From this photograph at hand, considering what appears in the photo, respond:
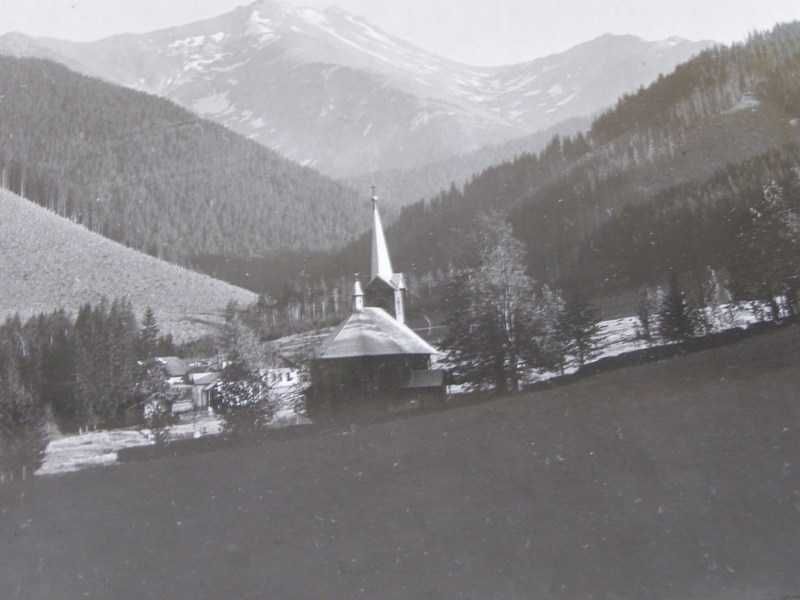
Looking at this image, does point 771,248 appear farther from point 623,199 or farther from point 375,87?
point 375,87

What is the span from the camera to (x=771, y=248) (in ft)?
35.0

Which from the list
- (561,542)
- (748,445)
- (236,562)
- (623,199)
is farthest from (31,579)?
(623,199)

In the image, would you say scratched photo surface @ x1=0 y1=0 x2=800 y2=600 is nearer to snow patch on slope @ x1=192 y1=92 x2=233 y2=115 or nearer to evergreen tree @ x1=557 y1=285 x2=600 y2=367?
evergreen tree @ x1=557 y1=285 x2=600 y2=367

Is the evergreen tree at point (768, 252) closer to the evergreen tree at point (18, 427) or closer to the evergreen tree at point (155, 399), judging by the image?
the evergreen tree at point (155, 399)

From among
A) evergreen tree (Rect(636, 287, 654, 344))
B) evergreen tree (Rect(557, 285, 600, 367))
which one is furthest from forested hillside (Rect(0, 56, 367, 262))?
evergreen tree (Rect(636, 287, 654, 344))

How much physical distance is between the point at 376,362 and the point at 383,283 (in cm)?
292

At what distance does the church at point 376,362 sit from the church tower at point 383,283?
0.02 m

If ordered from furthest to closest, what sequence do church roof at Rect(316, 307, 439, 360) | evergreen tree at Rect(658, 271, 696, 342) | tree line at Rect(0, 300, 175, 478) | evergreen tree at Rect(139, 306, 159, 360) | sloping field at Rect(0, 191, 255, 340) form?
sloping field at Rect(0, 191, 255, 340) → church roof at Rect(316, 307, 439, 360) → evergreen tree at Rect(139, 306, 159, 360) → tree line at Rect(0, 300, 175, 478) → evergreen tree at Rect(658, 271, 696, 342)

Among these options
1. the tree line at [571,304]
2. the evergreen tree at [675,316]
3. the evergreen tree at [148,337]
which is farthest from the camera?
the evergreen tree at [148,337]

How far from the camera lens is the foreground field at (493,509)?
26.5 feet

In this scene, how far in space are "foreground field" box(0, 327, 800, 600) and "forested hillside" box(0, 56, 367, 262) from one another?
426 inches

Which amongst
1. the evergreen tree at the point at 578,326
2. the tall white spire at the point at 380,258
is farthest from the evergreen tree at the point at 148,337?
the evergreen tree at the point at 578,326

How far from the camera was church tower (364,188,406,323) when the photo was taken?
49.4 ft

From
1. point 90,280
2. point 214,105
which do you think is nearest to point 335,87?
point 214,105
